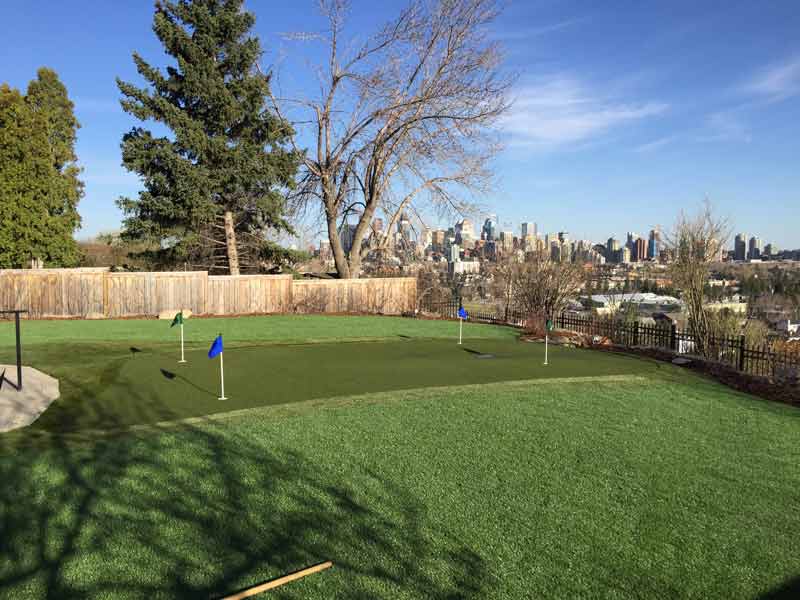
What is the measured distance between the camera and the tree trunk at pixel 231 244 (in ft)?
82.6

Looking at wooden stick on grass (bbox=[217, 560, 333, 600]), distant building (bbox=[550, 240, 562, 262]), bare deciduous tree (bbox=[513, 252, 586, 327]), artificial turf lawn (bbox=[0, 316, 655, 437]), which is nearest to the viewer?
wooden stick on grass (bbox=[217, 560, 333, 600])

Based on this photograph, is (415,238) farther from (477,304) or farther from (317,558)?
(317,558)

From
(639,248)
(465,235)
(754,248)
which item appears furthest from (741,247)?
(465,235)

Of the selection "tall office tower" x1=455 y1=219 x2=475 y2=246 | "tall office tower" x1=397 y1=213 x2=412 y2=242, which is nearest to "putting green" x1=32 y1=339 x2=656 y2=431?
"tall office tower" x1=397 y1=213 x2=412 y2=242

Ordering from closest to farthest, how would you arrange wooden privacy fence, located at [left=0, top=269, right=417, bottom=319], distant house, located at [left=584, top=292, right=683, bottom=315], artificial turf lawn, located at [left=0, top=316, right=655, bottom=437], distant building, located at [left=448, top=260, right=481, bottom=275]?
1. artificial turf lawn, located at [left=0, top=316, right=655, bottom=437]
2. wooden privacy fence, located at [left=0, top=269, right=417, bottom=319]
3. distant house, located at [left=584, top=292, right=683, bottom=315]
4. distant building, located at [left=448, top=260, right=481, bottom=275]

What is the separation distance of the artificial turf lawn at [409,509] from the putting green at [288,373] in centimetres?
111

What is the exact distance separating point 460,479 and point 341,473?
114 centimetres

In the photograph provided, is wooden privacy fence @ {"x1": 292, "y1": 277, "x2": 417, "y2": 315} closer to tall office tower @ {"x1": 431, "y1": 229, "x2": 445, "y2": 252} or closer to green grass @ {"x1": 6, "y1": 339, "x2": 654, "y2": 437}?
tall office tower @ {"x1": 431, "y1": 229, "x2": 445, "y2": 252}

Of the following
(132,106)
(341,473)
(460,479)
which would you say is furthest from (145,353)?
(132,106)

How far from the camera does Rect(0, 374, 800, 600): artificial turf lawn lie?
3.55 metres

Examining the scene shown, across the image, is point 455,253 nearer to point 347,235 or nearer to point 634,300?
point 347,235

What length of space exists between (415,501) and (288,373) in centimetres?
590

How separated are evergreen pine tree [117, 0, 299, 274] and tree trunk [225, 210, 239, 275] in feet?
0.15

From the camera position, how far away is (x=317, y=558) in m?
3.75
